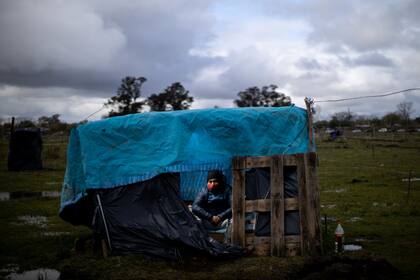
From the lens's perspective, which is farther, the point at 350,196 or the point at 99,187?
the point at 350,196

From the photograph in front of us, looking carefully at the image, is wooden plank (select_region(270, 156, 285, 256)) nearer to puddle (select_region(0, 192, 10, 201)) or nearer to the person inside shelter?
the person inside shelter

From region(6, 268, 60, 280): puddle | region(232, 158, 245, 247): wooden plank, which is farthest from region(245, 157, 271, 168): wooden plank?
region(6, 268, 60, 280): puddle

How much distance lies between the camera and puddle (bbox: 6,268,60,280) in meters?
7.12

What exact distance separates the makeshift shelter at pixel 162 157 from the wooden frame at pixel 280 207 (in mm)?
564

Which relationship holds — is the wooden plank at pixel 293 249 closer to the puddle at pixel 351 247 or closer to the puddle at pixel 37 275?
the puddle at pixel 351 247

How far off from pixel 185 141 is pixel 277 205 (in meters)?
2.04

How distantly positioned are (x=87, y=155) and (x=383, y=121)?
85.8m

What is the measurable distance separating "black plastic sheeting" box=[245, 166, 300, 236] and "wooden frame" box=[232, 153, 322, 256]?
4.6 inches

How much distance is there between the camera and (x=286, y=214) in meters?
7.80

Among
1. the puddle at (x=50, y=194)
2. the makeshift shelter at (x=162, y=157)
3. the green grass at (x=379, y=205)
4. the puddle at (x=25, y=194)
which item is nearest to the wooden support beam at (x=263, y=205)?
the makeshift shelter at (x=162, y=157)

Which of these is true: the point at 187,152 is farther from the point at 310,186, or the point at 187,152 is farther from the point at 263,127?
the point at 310,186

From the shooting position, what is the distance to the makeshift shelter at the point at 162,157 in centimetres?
810

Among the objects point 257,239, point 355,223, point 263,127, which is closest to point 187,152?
point 263,127

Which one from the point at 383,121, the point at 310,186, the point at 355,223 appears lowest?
the point at 355,223
